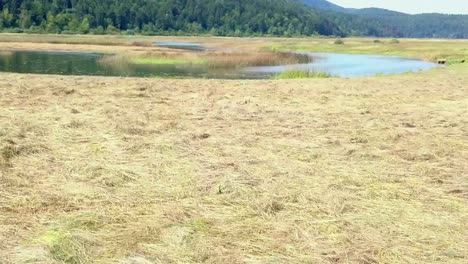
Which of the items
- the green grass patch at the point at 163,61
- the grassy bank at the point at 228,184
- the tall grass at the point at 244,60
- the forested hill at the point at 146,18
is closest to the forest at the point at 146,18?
the forested hill at the point at 146,18

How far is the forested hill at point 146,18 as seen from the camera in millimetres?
119688

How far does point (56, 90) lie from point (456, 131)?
976 centimetres

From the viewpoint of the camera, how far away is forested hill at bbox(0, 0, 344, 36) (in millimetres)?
119688

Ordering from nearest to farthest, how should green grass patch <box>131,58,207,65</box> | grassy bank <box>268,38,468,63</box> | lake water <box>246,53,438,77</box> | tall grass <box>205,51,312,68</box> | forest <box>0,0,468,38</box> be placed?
lake water <box>246,53,438,77</box> → green grass patch <box>131,58,207,65</box> → tall grass <box>205,51,312,68</box> → grassy bank <box>268,38,468,63</box> → forest <box>0,0,468,38</box>

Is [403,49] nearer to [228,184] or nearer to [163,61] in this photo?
[163,61]

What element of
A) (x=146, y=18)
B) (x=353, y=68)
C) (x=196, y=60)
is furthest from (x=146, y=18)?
(x=353, y=68)

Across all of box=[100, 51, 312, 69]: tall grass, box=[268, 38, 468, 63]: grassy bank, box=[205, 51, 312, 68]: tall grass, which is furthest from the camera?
box=[268, 38, 468, 63]: grassy bank

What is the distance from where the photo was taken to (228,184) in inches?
227

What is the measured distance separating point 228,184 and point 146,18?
6029 inches

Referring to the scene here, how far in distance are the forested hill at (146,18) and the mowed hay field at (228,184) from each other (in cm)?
11175

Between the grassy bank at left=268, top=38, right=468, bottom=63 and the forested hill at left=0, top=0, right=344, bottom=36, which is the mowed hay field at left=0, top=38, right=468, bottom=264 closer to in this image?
the grassy bank at left=268, top=38, right=468, bottom=63

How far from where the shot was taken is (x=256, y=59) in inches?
1684

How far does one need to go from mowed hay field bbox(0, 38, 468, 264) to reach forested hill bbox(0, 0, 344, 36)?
367 ft

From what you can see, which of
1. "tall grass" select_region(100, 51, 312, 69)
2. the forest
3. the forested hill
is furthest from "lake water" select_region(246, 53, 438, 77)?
the forested hill
